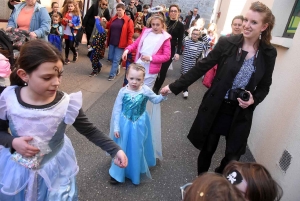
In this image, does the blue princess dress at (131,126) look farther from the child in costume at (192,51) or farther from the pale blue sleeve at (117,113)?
the child in costume at (192,51)

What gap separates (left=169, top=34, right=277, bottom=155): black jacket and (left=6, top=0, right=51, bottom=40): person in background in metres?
2.93

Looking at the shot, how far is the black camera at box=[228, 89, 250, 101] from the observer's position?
232 centimetres

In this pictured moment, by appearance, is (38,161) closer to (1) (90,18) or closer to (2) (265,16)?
(2) (265,16)

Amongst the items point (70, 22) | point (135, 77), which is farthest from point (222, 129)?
point (70, 22)

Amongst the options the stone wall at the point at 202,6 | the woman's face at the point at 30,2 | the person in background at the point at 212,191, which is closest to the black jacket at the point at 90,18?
the woman's face at the point at 30,2

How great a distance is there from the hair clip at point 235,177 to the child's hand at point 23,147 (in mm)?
1117

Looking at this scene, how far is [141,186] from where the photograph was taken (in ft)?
9.54

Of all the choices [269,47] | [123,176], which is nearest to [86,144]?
[123,176]

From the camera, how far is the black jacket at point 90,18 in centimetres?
788

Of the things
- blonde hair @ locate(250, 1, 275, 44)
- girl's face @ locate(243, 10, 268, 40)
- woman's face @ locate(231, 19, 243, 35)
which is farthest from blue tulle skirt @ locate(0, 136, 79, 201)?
woman's face @ locate(231, 19, 243, 35)

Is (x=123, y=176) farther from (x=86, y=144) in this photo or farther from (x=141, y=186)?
(x=86, y=144)

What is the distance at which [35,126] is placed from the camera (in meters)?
1.55

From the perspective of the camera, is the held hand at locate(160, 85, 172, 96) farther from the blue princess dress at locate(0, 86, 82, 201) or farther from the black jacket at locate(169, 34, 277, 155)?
the blue princess dress at locate(0, 86, 82, 201)

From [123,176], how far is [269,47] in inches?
76.3
